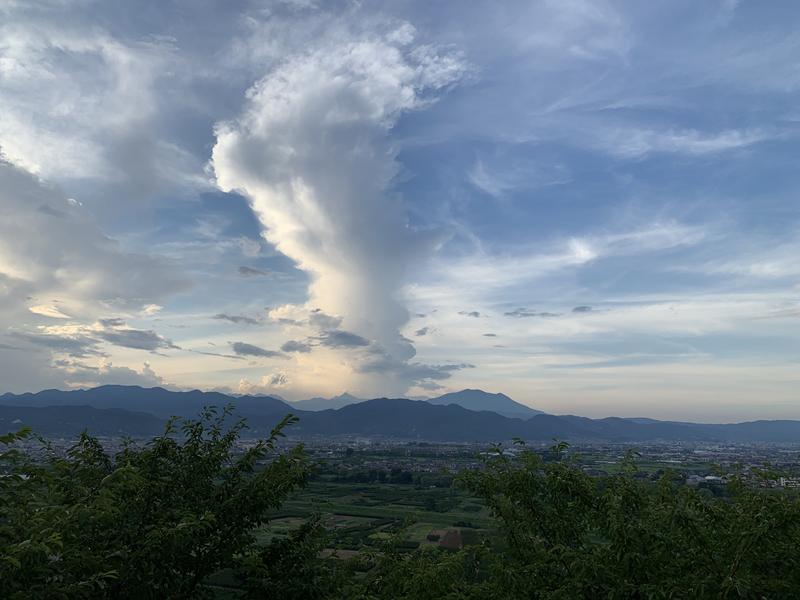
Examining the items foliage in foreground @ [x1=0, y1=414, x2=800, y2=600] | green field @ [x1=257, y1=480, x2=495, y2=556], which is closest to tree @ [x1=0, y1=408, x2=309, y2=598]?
foliage in foreground @ [x1=0, y1=414, x2=800, y2=600]

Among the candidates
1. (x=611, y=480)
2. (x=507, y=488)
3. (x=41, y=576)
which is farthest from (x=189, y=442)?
(x=611, y=480)

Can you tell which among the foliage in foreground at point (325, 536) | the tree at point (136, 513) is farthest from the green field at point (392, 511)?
the foliage in foreground at point (325, 536)

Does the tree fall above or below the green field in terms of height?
above

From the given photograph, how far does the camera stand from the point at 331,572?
1101 centimetres

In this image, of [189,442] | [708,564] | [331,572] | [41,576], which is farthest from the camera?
[189,442]

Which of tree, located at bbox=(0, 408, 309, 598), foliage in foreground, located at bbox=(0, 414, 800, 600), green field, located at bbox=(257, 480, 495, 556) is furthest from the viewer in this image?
green field, located at bbox=(257, 480, 495, 556)

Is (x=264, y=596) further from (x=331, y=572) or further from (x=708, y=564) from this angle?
(x=708, y=564)

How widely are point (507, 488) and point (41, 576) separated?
8037 mm

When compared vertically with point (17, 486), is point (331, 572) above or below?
below

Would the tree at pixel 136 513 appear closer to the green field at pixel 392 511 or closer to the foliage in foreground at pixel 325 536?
the foliage in foreground at pixel 325 536

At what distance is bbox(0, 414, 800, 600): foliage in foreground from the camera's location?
698 centimetres

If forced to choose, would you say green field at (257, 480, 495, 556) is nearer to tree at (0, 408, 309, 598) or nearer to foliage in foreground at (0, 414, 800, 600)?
tree at (0, 408, 309, 598)

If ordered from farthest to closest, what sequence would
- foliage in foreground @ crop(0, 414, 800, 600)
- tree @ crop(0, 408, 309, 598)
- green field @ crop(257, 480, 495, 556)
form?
green field @ crop(257, 480, 495, 556), foliage in foreground @ crop(0, 414, 800, 600), tree @ crop(0, 408, 309, 598)

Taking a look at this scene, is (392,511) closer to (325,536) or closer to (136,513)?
(325,536)
